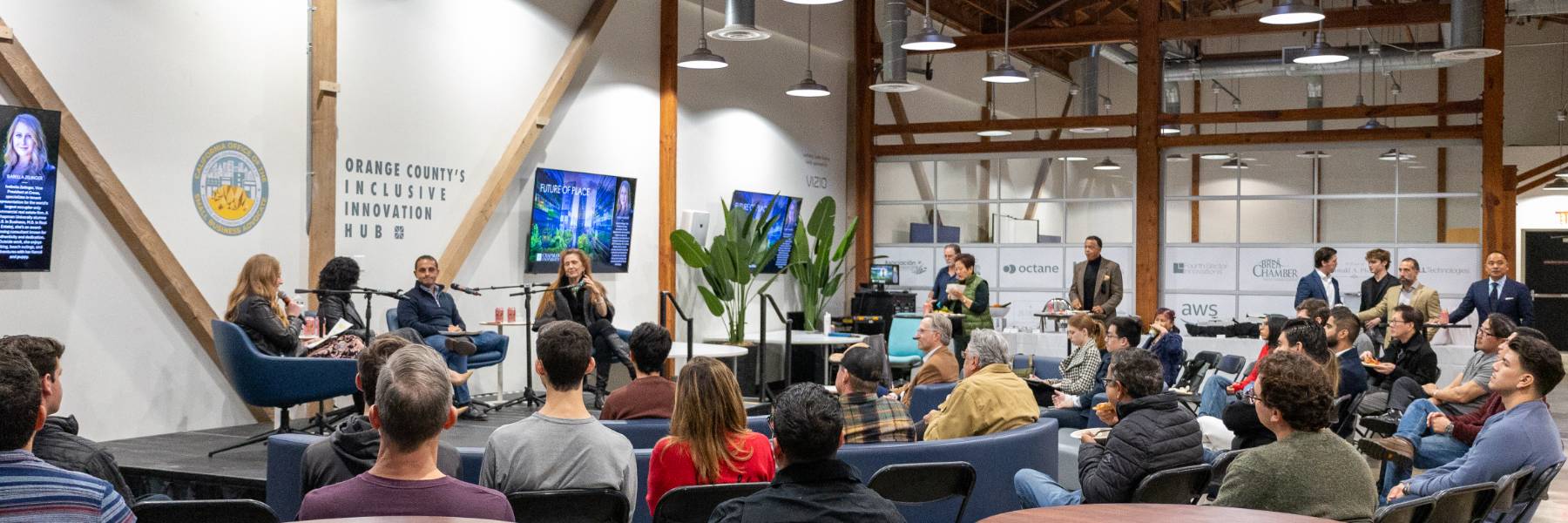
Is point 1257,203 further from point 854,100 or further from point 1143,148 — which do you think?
point 854,100

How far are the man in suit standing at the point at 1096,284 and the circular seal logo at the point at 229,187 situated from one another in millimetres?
6657

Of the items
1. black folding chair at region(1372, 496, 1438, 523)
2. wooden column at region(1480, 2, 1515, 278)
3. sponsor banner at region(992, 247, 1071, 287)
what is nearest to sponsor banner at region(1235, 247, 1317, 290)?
wooden column at region(1480, 2, 1515, 278)

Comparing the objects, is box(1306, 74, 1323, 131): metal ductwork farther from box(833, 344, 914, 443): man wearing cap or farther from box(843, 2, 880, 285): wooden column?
box(833, 344, 914, 443): man wearing cap

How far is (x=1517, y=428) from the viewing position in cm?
415

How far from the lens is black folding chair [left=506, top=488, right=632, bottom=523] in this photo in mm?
3146

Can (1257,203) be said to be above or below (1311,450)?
above

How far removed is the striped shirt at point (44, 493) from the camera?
90.5 inches

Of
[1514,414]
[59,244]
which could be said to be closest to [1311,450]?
[1514,414]

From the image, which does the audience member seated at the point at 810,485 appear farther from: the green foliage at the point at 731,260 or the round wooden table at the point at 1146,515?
the green foliage at the point at 731,260

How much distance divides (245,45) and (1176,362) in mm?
5971

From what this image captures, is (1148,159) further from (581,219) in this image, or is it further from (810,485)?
(810,485)

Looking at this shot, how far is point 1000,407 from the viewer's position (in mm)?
5195

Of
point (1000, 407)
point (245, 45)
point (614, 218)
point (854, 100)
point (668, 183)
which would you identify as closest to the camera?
point (1000, 407)

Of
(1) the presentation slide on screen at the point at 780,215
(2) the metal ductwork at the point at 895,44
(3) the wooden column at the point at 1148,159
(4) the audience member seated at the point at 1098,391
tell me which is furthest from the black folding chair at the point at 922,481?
(3) the wooden column at the point at 1148,159
